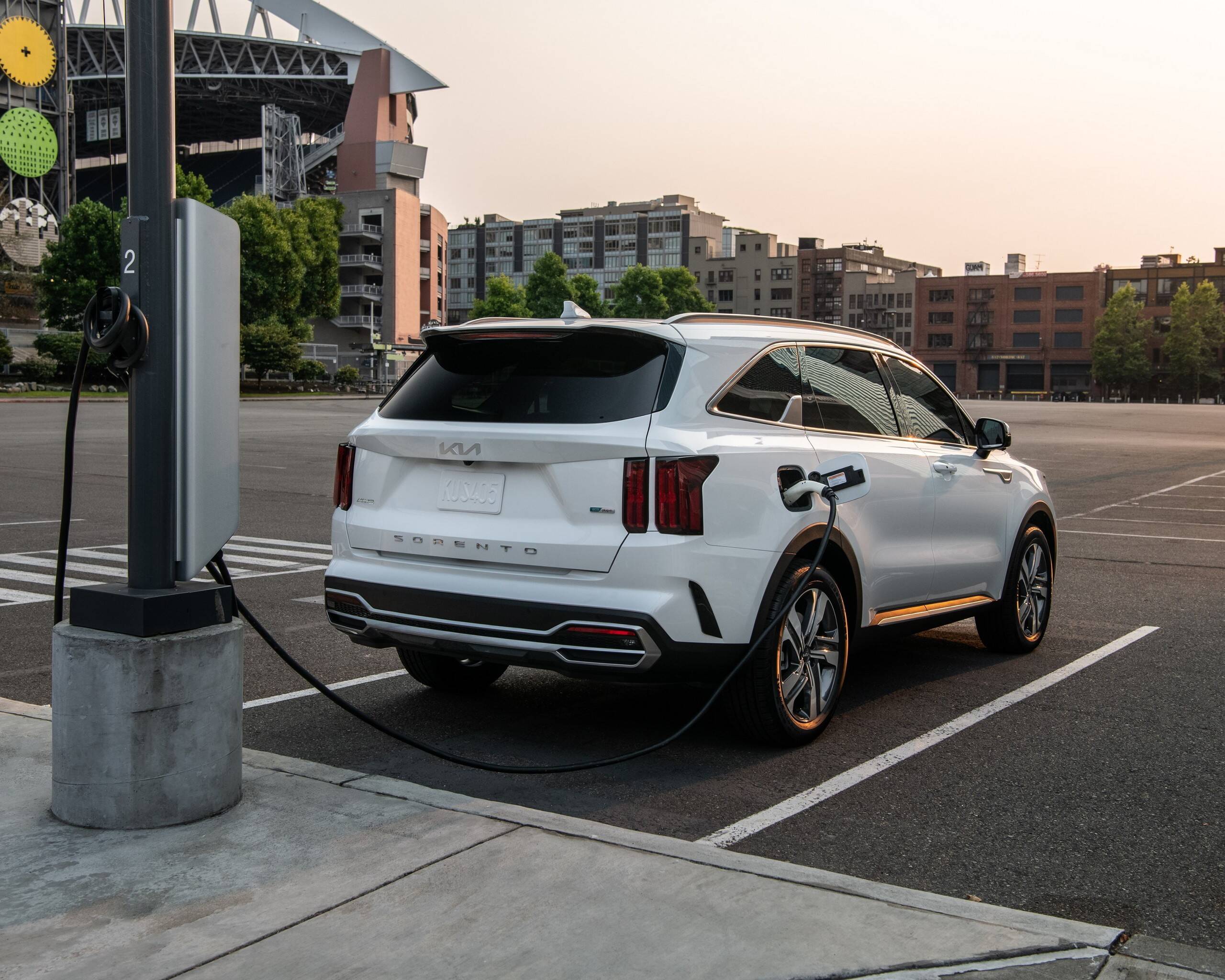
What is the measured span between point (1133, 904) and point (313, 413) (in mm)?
46589

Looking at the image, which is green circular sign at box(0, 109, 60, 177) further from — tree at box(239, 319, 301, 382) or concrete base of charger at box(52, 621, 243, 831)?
concrete base of charger at box(52, 621, 243, 831)

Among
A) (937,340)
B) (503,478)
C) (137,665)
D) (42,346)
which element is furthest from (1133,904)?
(937,340)

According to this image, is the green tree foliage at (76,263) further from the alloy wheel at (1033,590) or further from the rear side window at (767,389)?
the rear side window at (767,389)

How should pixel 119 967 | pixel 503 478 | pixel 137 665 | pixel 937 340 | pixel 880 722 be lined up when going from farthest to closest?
pixel 937 340 < pixel 880 722 < pixel 503 478 < pixel 137 665 < pixel 119 967

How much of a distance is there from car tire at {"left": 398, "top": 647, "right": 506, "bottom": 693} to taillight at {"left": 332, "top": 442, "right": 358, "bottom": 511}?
977 mm

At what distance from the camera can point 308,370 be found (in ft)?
264

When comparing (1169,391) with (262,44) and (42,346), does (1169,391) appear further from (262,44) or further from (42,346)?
(42,346)

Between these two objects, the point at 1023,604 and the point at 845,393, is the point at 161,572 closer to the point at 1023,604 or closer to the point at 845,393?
the point at 845,393

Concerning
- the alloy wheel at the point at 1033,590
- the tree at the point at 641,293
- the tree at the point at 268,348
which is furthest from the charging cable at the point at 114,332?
the tree at the point at 641,293

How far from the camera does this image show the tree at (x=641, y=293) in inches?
4683

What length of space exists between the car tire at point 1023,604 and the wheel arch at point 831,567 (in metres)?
1.75

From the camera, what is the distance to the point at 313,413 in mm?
48438

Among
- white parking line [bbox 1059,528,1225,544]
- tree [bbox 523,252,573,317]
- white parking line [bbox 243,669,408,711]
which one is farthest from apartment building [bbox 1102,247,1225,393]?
white parking line [bbox 243,669,408,711]

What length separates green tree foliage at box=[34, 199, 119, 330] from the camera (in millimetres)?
72750
